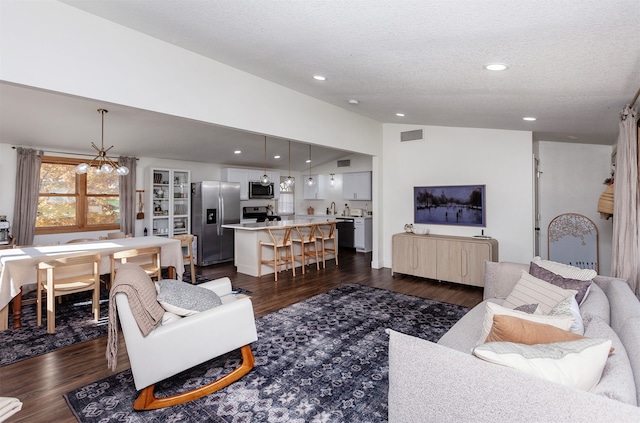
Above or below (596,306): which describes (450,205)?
above

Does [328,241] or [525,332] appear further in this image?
[328,241]

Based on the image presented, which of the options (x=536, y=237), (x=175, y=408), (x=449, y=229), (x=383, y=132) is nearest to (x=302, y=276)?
(x=449, y=229)

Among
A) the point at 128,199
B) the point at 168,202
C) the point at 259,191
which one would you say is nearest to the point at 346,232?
the point at 259,191

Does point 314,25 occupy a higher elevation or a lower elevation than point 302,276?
higher

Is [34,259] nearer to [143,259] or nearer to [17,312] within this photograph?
[17,312]

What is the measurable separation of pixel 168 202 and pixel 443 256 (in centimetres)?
562

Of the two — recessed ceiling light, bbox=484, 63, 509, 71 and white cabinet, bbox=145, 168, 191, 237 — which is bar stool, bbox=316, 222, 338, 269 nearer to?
white cabinet, bbox=145, 168, 191, 237

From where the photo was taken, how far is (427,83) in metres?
3.21

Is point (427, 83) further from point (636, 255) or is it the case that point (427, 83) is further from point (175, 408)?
point (175, 408)

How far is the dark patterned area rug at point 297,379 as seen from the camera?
6.82 feet

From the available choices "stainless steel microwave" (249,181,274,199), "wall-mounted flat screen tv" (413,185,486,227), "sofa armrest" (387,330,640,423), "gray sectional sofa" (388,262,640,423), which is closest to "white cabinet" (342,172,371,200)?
"stainless steel microwave" (249,181,274,199)

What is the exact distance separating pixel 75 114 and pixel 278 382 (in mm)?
4461

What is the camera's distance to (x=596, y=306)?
2.12m

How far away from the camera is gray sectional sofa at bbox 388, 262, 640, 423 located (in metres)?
1.02
